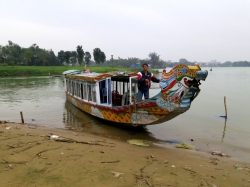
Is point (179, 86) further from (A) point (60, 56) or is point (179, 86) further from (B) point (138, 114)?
(A) point (60, 56)

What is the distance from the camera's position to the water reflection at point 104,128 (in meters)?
8.74

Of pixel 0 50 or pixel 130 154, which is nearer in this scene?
pixel 130 154

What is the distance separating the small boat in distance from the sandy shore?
1766 millimetres

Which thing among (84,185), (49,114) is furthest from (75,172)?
(49,114)

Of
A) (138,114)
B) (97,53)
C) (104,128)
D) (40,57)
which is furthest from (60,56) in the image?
(138,114)

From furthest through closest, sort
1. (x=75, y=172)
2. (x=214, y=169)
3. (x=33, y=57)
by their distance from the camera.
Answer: (x=33, y=57), (x=214, y=169), (x=75, y=172)

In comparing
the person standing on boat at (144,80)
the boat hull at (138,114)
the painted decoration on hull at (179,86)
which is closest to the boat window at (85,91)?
the boat hull at (138,114)

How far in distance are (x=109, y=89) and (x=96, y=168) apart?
5.14m

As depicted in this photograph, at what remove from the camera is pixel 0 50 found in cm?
6238

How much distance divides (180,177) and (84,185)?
1923 millimetres

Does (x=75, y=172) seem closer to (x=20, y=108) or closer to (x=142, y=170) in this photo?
(x=142, y=170)

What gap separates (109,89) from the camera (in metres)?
9.33

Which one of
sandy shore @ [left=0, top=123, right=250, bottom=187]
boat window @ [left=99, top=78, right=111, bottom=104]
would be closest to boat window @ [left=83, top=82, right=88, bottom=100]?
boat window @ [left=99, top=78, right=111, bottom=104]

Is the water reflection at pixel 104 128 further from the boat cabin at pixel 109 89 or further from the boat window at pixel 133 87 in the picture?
the boat window at pixel 133 87
